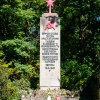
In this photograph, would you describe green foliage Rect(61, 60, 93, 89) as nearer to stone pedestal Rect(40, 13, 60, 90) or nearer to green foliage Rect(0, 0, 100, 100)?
green foliage Rect(0, 0, 100, 100)

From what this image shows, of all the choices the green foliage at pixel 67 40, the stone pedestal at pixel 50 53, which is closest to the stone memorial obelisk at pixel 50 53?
the stone pedestal at pixel 50 53

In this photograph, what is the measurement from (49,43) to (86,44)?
5.15 m

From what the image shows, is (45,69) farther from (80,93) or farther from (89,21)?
(89,21)

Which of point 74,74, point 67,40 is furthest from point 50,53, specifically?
point 67,40

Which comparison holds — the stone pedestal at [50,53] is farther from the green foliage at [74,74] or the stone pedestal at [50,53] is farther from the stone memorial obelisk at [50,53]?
the green foliage at [74,74]

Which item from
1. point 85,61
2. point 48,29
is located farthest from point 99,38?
point 48,29

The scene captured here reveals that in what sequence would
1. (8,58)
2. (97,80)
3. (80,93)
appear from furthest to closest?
(8,58) → (80,93) → (97,80)

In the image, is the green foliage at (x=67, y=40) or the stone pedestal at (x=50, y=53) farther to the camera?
the green foliage at (x=67, y=40)

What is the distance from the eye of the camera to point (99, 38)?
17.5 m

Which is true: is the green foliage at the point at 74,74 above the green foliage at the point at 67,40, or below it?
below

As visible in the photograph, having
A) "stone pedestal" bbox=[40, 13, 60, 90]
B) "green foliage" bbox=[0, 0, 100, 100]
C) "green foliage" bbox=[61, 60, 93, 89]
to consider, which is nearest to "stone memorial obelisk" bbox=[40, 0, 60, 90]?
"stone pedestal" bbox=[40, 13, 60, 90]

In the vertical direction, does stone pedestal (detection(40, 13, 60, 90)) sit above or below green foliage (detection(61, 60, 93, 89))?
above

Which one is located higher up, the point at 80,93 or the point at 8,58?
the point at 8,58

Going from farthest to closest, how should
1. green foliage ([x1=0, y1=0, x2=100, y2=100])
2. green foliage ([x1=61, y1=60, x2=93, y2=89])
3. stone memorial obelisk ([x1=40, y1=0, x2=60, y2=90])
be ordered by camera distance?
green foliage ([x1=0, y1=0, x2=100, y2=100]) → green foliage ([x1=61, y1=60, x2=93, y2=89]) → stone memorial obelisk ([x1=40, y1=0, x2=60, y2=90])
